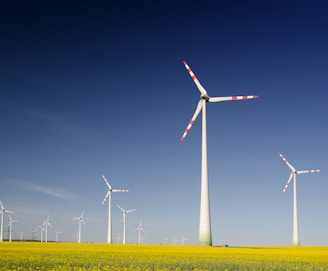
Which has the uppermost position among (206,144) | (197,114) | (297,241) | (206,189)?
(197,114)

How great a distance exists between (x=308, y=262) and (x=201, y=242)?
28001mm

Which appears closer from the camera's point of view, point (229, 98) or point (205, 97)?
point (229, 98)

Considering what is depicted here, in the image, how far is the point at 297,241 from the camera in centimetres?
10494

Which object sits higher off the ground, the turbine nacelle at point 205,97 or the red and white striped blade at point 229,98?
the turbine nacelle at point 205,97

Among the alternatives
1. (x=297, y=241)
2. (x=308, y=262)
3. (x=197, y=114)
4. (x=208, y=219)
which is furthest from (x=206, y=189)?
(x=297, y=241)

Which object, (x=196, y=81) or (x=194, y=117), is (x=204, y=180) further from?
(x=196, y=81)

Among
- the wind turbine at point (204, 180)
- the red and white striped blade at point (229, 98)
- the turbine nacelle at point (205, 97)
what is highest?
the turbine nacelle at point (205, 97)

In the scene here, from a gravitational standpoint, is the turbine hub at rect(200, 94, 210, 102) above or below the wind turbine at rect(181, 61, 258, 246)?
above

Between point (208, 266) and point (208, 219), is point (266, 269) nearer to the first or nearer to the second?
point (208, 266)

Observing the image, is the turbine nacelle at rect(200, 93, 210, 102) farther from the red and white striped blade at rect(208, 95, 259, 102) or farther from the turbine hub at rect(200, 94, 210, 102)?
the red and white striped blade at rect(208, 95, 259, 102)

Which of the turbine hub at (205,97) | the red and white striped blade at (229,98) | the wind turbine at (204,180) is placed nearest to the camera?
the wind turbine at (204,180)

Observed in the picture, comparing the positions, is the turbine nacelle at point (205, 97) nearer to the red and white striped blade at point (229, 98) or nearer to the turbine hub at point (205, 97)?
the turbine hub at point (205, 97)

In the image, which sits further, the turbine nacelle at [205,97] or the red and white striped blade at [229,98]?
the turbine nacelle at [205,97]

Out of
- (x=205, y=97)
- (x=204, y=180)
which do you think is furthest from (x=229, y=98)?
(x=204, y=180)
